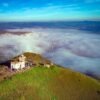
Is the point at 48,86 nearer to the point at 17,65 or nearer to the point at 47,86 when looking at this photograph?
the point at 47,86

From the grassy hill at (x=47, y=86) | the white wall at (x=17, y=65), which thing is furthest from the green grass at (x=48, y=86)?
the white wall at (x=17, y=65)

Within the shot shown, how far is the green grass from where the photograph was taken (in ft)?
102

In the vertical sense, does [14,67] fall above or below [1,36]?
above

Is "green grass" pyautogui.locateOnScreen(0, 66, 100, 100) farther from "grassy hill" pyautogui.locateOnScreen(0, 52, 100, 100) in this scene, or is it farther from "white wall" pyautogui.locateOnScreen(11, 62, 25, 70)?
"white wall" pyautogui.locateOnScreen(11, 62, 25, 70)

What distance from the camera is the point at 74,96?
33.2 meters

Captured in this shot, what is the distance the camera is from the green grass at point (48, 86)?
102 feet

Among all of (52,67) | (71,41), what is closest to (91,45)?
(71,41)

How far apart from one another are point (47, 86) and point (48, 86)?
5.6 inches

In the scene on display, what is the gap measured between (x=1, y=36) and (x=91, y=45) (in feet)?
208

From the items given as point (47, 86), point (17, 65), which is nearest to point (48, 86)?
point (47, 86)

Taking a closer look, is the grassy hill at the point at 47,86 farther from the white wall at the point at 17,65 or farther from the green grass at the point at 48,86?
the white wall at the point at 17,65

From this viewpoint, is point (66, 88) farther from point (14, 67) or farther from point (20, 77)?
point (14, 67)

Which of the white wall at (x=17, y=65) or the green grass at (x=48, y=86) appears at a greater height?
the white wall at (x=17, y=65)

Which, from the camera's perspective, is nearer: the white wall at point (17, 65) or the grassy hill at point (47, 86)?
the grassy hill at point (47, 86)
